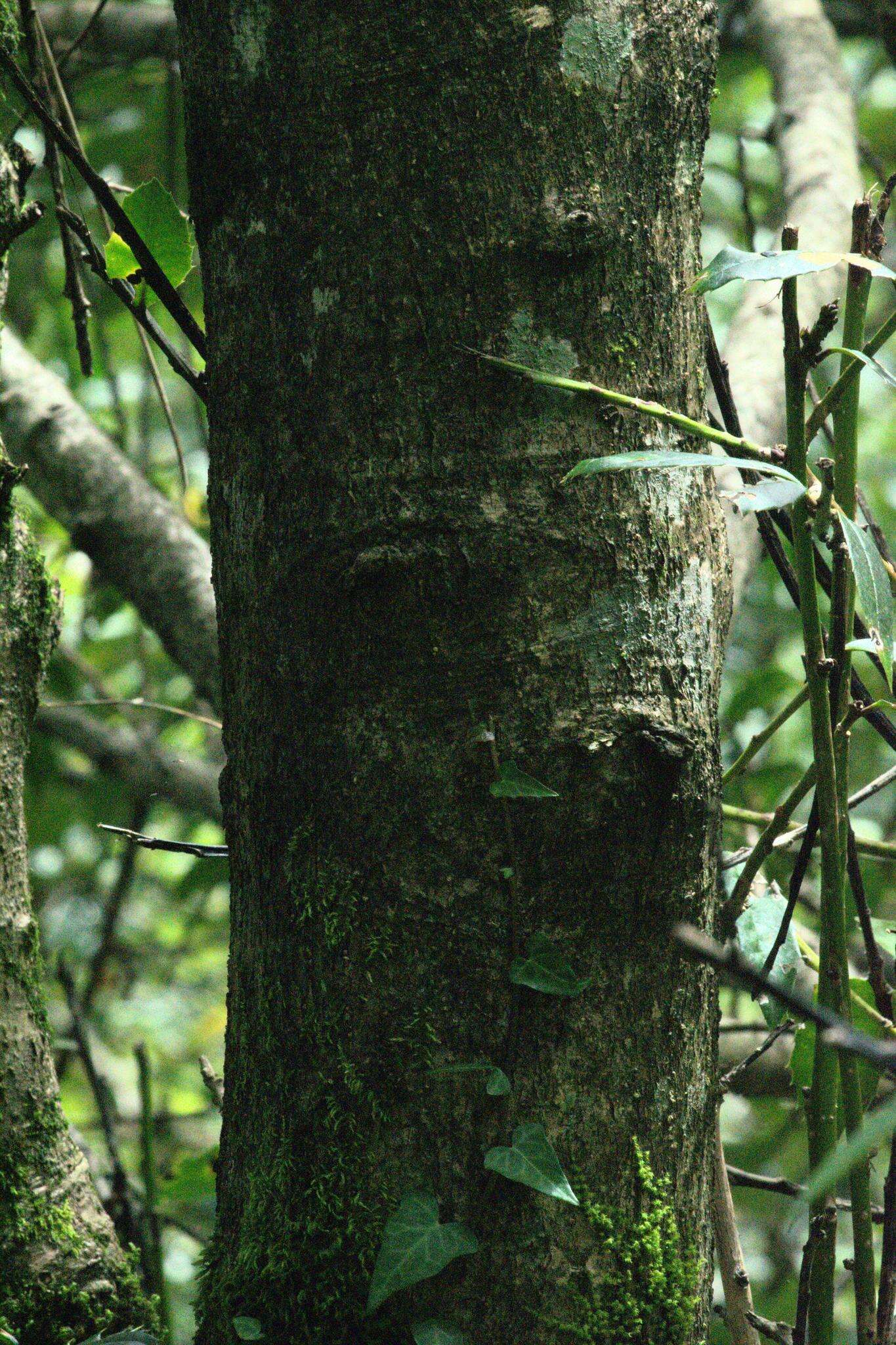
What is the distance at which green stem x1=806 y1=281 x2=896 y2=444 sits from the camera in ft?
2.69

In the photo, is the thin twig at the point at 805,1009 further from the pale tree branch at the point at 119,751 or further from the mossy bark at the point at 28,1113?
the pale tree branch at the point at 119,751

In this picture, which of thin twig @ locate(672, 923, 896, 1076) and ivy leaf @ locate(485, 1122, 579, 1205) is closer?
thin twig @ locate(672, 923, 896, 1076)

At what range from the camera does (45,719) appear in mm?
2975

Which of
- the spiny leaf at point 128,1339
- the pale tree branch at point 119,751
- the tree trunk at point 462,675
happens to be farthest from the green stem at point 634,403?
the pale tree branch at point 119,751

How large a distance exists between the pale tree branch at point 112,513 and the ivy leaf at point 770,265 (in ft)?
4.47

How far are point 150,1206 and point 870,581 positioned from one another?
1073mm

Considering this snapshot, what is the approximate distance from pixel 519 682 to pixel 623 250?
0.32 metres

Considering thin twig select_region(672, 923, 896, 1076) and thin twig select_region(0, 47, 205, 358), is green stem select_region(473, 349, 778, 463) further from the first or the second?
thin twig select_region(672, 923, 896, 1076)

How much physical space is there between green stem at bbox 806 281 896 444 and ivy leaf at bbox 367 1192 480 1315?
568mm

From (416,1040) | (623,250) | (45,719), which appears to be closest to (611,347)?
(623,250)

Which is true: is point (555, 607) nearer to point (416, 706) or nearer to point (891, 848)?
point (416, 706)

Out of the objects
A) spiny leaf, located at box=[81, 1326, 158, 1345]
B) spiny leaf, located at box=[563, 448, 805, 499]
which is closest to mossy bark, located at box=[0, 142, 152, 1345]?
spiny leaf, located at box=[81, 1326, 158, 1345]

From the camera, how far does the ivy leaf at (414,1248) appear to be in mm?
725

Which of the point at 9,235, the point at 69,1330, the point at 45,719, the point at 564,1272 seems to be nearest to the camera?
the point at 564,1272
